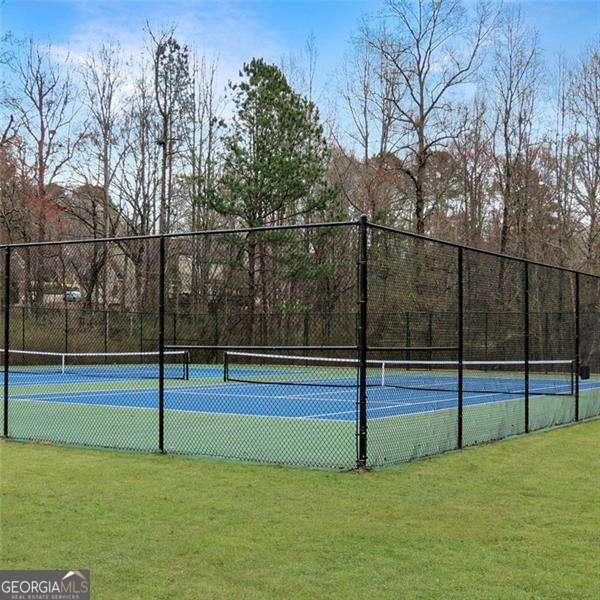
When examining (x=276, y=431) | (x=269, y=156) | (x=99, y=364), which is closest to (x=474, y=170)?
(x=269, y=156)

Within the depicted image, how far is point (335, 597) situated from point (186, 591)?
0.73m

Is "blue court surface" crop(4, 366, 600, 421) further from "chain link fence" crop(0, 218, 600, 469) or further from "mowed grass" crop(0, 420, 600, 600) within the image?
"mowed grass" crop(0, 420, 600, 600)

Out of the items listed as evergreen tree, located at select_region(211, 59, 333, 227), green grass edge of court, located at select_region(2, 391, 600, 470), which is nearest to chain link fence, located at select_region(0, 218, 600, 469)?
green grass edge of court, located at select_region(2, 391, 600, 470)

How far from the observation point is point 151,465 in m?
7.17

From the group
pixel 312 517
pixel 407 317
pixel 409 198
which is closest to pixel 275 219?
pixel 409 198

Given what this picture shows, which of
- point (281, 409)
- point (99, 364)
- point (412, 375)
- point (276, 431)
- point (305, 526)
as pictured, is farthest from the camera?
point (99, 364)

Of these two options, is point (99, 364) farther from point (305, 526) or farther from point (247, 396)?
point (305, 526)

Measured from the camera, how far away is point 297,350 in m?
19.8

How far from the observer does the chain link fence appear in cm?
979

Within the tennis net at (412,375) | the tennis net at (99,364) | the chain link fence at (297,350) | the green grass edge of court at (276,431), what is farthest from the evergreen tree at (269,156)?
the green grass edge of court at (276,431)

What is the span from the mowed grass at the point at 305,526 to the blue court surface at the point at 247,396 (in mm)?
3912

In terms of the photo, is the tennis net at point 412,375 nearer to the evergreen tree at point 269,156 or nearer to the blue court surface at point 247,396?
the blue court surface at point 247,396

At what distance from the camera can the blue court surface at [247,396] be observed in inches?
484

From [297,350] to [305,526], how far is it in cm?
1468
